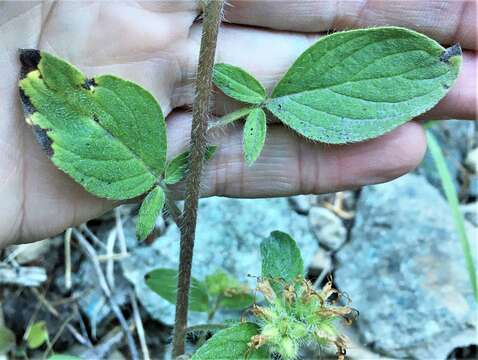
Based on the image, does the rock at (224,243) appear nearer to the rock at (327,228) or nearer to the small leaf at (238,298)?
the rock at (327,228)

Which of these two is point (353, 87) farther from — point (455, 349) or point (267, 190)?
point (455, 349)

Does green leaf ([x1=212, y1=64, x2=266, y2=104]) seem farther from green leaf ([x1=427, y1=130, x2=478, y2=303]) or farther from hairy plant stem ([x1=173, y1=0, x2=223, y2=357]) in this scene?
green leaf ([x1=427, y1=130, x2=478, y2=303])

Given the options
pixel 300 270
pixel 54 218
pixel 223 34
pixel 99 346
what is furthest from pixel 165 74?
pixel 99 346

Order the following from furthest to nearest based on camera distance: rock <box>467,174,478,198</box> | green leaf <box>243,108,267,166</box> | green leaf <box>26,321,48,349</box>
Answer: rock <box>467,174,478,198</box> < green leaf <box>26,321,48,349</box> < green leaf <box>243,108,267,166</box>

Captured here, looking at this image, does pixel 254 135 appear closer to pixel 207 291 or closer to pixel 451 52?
pixel 451 52

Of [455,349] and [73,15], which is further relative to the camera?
[455,349]

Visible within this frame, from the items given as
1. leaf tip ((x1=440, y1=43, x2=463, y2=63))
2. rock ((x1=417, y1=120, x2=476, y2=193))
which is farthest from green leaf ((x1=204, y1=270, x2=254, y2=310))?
Result: rock ((x1=417, y1=120, x2=476, y2=193))

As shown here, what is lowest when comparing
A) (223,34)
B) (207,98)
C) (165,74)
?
(207,98)

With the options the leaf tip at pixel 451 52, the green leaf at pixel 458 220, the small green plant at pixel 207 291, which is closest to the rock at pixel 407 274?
the green leaf at pixel 458 220
